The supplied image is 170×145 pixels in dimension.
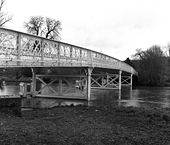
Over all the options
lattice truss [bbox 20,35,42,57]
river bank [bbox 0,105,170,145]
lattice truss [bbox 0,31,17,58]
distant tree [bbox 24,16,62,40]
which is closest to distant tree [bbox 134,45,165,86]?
distant tree [bbox 24,16,62,40]

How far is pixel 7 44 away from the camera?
1611 centimetres

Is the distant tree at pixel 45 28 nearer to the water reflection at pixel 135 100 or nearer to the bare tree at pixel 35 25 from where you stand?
the bare tree at pixel 35 25

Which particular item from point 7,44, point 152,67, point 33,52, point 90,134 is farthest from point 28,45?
point 152,67

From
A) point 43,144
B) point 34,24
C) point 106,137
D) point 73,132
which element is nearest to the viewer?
Result: point 43,144

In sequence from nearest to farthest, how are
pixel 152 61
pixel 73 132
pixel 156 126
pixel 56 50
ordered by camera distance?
pixel 73 132 → pixel 156 126 → pixel 56 50 → pixel 152 61

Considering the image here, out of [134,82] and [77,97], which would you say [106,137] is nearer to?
[77,97]

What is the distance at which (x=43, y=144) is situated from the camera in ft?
21.0

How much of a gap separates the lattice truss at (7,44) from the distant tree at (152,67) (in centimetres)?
5327

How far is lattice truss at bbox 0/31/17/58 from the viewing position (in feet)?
48.3

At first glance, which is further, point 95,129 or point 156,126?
point 156,126

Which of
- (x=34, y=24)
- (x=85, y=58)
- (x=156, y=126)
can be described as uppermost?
(x=34, y=24)

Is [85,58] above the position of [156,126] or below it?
above

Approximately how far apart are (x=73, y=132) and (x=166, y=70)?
62.3m

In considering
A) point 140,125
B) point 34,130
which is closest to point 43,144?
point 34,130
